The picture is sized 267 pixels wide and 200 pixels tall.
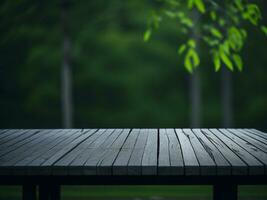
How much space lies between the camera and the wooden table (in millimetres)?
2553

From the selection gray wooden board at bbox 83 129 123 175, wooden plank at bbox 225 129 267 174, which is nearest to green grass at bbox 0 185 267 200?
wooden plank at bbox 225 129 267 174

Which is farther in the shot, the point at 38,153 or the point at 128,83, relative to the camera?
the point at 128,83

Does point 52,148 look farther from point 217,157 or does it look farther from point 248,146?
point 248,146

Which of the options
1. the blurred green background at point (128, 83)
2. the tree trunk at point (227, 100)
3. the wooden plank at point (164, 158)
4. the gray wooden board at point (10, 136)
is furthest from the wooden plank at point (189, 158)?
the blurred green background at point (128, 83)

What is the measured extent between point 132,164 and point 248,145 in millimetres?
1182

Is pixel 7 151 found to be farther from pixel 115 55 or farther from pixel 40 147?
pixel 115 55

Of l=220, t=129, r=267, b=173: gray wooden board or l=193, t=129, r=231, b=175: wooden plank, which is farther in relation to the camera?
l=220, t=129, r=267, b=173: gray wooden board

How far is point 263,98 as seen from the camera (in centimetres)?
2045

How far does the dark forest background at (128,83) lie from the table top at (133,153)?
569 inches

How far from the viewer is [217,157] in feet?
9.27

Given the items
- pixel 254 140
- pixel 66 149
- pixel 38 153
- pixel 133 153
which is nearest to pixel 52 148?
pixel 66 149

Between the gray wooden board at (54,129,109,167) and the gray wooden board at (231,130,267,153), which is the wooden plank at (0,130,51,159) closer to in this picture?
the gray wooden board at (54,129,109,167)

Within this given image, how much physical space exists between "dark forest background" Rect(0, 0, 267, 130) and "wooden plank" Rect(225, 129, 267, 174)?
566 inches

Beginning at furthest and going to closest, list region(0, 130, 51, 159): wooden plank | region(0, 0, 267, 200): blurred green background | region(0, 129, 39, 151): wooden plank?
region(0, 0, 267, 200): blurred green background → region(0, 129, 39, 151): wooden plank → region(0, 130, 51, 159): wooden plank
